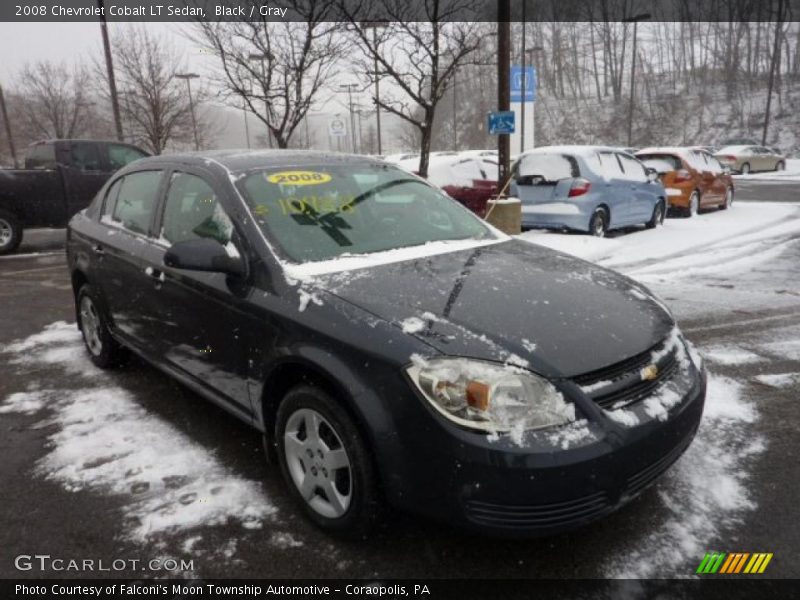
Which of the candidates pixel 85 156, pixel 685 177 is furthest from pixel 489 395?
pixel 685 177

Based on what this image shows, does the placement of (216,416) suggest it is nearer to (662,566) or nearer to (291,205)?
(291,205)

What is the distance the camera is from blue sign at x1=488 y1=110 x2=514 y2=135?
31.3 ft

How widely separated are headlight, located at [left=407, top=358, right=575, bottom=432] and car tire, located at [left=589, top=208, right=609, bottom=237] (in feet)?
27.3

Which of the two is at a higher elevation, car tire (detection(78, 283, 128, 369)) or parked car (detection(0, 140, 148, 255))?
parked car (detection(0, 140, 148, 255))

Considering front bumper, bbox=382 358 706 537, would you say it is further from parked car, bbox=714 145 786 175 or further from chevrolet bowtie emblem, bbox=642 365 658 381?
parked car, bbox=714 145 786 175

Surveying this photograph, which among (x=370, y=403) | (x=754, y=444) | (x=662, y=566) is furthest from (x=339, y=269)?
(x=754, y=444)

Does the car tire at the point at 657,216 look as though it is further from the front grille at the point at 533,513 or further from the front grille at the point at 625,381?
the front grille at the point at 533,513

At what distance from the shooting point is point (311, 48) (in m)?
13.9

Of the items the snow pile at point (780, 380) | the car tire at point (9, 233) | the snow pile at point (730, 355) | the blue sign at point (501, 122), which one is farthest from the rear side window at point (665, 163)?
the car tire at point (9, 233)

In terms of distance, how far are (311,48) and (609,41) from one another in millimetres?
57723

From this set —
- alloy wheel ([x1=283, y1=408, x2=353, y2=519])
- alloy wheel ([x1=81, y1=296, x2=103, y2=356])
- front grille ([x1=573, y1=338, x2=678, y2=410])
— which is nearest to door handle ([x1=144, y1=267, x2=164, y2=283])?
alloy wheel ([x1=81, y1=296, x2=103, y2=356])

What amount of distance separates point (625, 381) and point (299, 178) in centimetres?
206

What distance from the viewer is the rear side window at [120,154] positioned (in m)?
11.6

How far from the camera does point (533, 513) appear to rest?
204 centimetres
